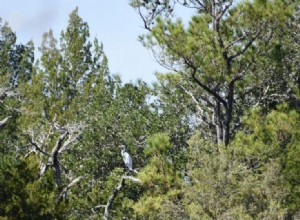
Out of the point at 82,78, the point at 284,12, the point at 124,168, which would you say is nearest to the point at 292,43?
the point at 284,12

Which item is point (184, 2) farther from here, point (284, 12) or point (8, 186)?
point (8, 186)

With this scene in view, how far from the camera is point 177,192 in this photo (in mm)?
15375

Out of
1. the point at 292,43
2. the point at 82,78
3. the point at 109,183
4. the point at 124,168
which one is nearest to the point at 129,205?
the point at 109,183

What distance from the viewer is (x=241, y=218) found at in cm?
1383

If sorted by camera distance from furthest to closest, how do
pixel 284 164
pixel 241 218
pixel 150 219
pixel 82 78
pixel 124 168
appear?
1. pixel 82 78
2. pixel 124 168
3. pixel 284 164
4. pixel 150 219
5. pixel 241 218

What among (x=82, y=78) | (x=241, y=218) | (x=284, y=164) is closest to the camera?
(x=241, y=218)

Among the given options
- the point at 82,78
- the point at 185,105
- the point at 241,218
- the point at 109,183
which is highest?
the point at 82,78

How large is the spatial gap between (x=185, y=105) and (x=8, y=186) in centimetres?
830

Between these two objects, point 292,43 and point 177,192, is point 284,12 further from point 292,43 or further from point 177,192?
point 177,192

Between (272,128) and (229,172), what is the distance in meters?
3.79

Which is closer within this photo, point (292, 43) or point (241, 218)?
point (241, 218)

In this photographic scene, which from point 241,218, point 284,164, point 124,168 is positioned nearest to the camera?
point 241,218

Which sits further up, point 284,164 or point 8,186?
point 284,164

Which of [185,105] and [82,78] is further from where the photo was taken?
[82,78]
